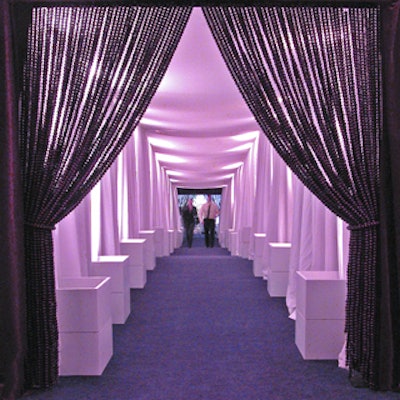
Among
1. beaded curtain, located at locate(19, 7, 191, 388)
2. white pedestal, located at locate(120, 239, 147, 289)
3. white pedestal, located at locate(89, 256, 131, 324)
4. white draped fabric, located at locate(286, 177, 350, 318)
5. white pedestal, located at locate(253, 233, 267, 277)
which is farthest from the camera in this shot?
white pedestal, located at locate(253, 233, 267, 277)

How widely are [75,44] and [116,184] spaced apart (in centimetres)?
301

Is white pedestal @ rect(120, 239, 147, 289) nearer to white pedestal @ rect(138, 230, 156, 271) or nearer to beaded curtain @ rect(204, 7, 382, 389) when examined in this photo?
white pedestal @ rect(138, 230, 156, 271)

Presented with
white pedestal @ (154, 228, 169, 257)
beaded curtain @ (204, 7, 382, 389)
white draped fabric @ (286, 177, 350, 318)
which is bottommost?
white pedestal @ (154, 228, 169, 257)

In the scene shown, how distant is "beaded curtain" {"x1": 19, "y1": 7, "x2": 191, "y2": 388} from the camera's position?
256 cm

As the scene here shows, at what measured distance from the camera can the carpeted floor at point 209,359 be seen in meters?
2.52

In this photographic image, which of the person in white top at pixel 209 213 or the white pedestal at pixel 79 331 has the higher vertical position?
the person in white top at pixel 209 213

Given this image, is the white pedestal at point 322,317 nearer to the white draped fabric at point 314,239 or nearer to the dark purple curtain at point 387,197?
the white draped fabric at point 314,239

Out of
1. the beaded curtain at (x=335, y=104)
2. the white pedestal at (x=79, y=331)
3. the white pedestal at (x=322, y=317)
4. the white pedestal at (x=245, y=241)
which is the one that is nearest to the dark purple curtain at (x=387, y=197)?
the beaded curtain at (x=335, y=104)

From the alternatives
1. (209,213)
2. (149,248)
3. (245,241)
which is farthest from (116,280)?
(209,213)

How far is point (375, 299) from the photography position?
2.61m

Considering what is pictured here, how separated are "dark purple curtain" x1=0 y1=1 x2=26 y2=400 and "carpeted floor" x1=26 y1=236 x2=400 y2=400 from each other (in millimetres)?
232

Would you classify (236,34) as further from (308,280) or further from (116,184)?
(116,184)

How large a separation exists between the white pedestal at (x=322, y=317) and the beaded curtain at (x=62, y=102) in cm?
154

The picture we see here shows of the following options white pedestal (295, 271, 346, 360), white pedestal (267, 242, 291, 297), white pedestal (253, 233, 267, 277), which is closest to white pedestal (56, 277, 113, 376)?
white pedestal (295, 271, 346, 360)
